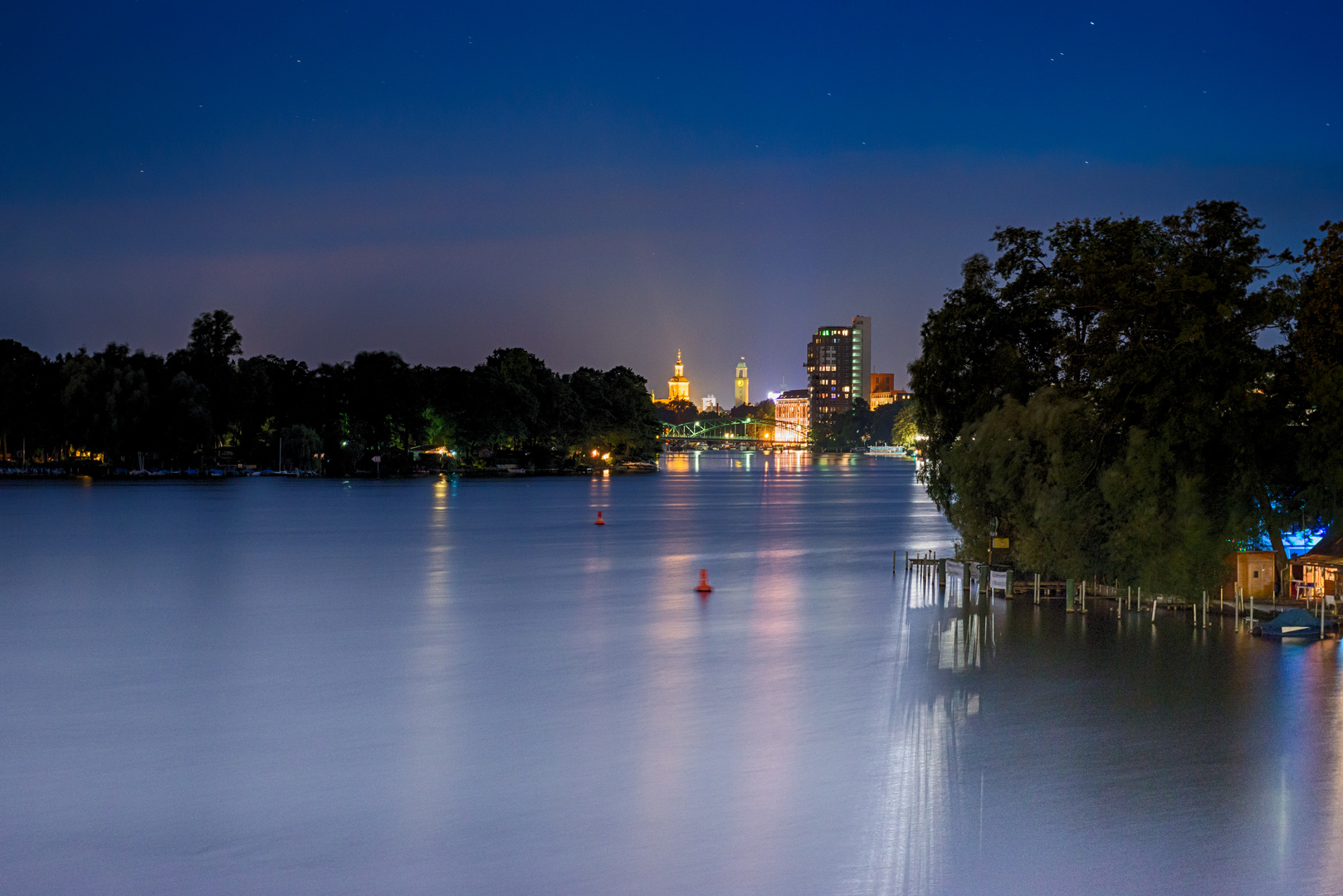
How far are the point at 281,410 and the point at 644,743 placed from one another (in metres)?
133

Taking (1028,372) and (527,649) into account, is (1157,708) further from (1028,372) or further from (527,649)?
(1028,372)

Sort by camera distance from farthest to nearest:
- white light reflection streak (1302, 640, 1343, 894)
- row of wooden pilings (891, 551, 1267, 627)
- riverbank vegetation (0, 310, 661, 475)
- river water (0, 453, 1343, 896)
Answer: riverbank vegetation (0, 310, 661, 475)
row of wooden pilings (891, 551, 1267, 627)
river water (0, 453, 1343, 896)
white light reflection streak (1302, 640, 1343, 894)

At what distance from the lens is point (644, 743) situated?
19.1 metres

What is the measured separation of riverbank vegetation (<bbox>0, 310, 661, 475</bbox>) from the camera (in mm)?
128125

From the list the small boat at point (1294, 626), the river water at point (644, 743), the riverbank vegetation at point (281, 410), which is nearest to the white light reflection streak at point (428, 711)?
the river water at point (644, 743)

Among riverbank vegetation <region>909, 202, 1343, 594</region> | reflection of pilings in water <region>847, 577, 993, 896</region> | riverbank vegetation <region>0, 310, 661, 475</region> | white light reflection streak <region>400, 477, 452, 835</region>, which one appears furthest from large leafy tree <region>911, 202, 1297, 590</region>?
riverbank vegetation <region>0, 310, 661, 475</region>

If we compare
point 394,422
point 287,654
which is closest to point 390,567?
point 287,654

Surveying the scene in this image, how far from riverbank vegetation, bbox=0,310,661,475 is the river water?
94.9 metres

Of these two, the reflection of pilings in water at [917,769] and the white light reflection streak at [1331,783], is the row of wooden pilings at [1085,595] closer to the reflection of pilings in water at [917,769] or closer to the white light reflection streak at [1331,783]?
the white light reflection streak at [1331,783]

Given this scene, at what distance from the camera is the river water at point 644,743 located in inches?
532

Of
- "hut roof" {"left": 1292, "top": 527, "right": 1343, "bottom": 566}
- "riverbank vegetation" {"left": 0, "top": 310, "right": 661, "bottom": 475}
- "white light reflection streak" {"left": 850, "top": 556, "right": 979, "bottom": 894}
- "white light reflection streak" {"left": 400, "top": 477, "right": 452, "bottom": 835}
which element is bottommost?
"white light reflection streak" {"left": 400, "top": 477, "right": 452, "bottom": 835}

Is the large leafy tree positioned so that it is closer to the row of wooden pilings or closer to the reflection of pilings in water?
the row of wooden pilings

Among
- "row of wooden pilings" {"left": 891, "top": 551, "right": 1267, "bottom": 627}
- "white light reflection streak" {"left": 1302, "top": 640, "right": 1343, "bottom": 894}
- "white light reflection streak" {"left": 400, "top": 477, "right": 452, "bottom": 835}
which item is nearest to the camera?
"white light reflection streak" {"left": 1302, "top": 640, "right": 1343, "bottom": 894}

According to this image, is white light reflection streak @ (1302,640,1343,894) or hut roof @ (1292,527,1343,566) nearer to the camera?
white light reflection streak @ (1302,640,1343,894)
